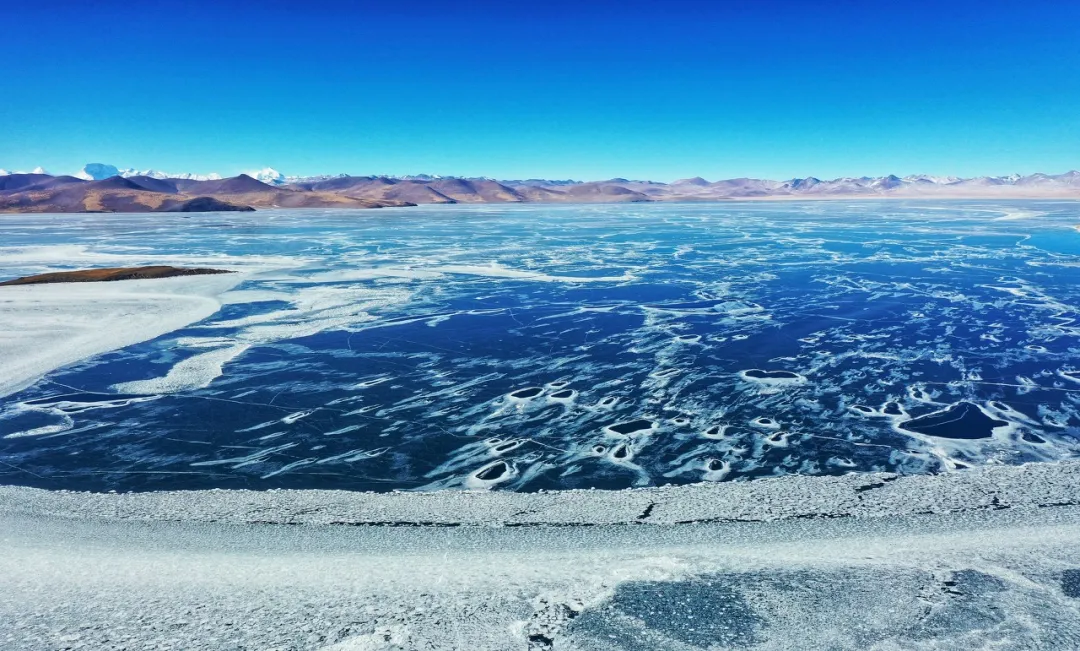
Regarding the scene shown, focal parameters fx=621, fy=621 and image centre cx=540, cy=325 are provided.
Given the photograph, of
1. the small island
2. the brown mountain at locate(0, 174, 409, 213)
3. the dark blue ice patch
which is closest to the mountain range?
the brown mountain at locate(0, 174, 409, 213)

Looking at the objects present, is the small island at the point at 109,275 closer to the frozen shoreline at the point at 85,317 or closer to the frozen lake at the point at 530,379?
the frozen shoreline at the point at 85,317

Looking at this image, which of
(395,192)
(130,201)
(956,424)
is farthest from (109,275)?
→ (395,192)

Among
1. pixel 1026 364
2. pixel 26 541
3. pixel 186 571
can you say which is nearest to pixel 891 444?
pixel 1026 364

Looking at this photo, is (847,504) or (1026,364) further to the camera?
(1026,364)

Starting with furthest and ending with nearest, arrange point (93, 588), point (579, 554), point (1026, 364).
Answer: point (1026, 364)
point (579, 554)
point (93, 588)

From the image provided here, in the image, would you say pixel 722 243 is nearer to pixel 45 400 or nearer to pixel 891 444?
pixel 891 444

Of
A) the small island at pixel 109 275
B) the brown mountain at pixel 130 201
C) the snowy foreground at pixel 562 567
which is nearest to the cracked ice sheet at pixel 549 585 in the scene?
the snowy foreground at pixel 562 567
